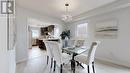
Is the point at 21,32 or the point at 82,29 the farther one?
the point at 82,29

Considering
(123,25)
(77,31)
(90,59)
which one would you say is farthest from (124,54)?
(77,31)

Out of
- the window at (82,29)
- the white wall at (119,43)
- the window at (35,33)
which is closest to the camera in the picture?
the white wall at (119,43)

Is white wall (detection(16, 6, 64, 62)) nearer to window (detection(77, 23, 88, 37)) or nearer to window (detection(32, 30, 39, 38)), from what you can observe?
window (detection(77, 23, 88, 37))

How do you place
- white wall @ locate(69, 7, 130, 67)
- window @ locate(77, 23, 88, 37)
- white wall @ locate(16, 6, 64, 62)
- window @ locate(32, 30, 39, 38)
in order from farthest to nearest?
window @ locate(32, 30, 39, 38), window @ locate(77, 23, 88, 37), white wall @ locate(16, 6, 64, 62), white wall @ locate(69, 7, 130, 67)

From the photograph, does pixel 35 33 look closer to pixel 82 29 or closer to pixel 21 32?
pixel 82 29

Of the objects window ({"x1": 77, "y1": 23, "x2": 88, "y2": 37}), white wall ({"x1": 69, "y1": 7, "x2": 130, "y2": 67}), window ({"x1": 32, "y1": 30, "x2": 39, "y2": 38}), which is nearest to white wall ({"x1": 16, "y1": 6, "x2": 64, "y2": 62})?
window ({"x1": 77, "y1": 23, "x2": 88, "y2": 37})

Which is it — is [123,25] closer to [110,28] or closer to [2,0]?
[110,28]

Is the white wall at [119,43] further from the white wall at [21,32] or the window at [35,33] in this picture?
the window at [35,33]

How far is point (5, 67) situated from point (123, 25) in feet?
14.6

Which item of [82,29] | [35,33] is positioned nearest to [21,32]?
[82,29]

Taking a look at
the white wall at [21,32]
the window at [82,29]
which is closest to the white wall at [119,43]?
the window at [82,29]

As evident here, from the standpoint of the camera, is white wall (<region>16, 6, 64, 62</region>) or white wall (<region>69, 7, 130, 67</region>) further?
white wall (<region>16, 6, 64, 62</region>)

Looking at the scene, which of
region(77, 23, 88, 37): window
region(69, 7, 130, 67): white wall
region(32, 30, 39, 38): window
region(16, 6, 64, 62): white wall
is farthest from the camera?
region(32, 30, 39, 38): window

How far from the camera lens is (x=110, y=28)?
4.61 m
